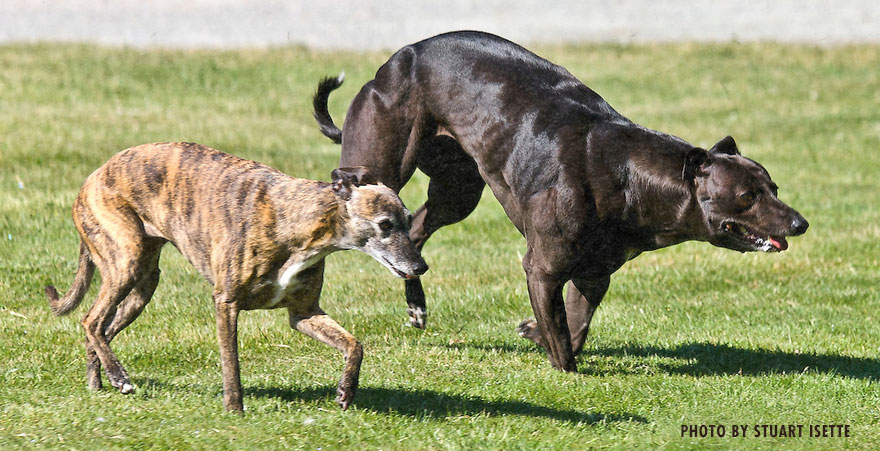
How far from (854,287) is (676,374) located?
12.5 ft

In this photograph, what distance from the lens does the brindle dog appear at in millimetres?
6043

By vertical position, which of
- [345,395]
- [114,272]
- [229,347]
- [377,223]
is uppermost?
[377,223]

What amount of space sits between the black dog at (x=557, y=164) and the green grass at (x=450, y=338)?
0.82m

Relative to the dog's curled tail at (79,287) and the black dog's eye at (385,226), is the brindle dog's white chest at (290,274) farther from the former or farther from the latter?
the dog's curled tail at (79,287)

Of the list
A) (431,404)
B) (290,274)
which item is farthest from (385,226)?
(431,404)

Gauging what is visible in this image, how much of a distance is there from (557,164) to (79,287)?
3.12 m

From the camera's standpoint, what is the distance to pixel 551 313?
24.6 ft

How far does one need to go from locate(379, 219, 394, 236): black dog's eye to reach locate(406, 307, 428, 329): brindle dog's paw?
3.05 metres

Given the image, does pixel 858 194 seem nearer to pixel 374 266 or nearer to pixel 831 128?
pixel 831 128

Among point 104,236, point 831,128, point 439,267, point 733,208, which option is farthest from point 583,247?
point 831,128

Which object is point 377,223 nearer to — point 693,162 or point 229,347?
point 229,347

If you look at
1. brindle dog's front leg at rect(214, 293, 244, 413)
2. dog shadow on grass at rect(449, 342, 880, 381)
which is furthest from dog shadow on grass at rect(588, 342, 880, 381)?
brindle dog's front leg at rect(214, 293, 244, 413)

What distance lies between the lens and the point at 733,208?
22.3 ft

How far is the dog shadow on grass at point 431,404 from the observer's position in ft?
21.7
